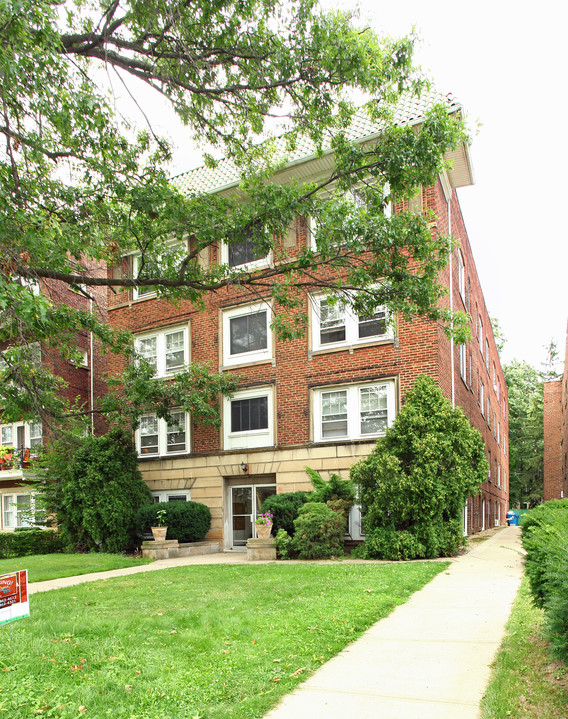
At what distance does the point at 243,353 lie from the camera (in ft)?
64.1

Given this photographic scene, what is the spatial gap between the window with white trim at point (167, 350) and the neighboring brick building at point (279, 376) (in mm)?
38

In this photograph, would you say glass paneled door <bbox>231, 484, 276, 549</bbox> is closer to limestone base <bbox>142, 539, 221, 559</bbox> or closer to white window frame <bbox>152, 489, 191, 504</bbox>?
limestone base <bbox>142, 539, 221, 559</bbox>

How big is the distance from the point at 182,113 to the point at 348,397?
362 inches

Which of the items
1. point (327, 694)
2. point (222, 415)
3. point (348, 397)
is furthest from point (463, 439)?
point (327, 694)

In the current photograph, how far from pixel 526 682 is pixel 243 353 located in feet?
50.2

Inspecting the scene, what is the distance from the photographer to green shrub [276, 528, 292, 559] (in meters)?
15.0

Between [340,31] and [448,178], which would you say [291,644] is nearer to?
[340,31]

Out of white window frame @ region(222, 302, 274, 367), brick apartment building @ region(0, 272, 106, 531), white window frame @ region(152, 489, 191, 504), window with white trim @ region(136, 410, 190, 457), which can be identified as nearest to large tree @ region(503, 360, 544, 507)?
brick apartment building @ region(0, 272, 106, 531)

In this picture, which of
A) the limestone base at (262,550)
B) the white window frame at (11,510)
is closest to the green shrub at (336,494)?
the limestone base at (262,550)

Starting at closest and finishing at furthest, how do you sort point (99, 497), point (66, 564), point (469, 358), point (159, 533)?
1. point (66, 564)
2. point (159, 533)
3. point (99, 497)
4. point (469, 358)

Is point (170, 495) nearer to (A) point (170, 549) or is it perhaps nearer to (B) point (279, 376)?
(A) point (170, 549)

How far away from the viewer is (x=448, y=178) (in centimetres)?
1922

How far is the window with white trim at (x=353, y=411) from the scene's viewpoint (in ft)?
54.8

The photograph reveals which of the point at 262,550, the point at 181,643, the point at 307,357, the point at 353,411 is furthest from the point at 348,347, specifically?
the point at 181,643
